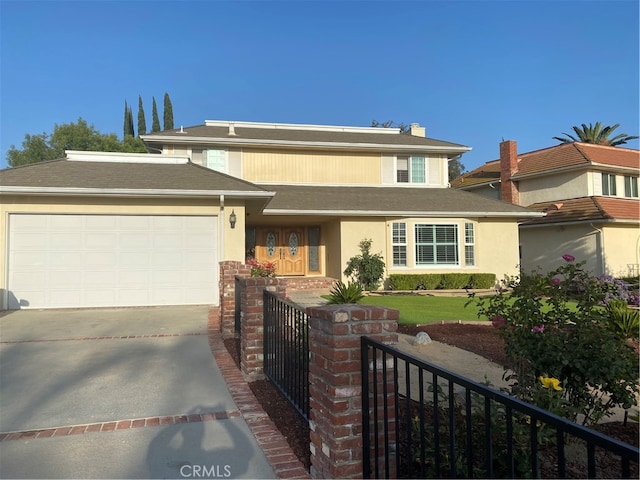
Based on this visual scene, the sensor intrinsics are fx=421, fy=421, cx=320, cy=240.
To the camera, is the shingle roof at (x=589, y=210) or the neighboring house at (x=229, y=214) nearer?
the neighboring house at (x=229, y=214)

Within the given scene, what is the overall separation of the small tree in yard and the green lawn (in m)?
1.24

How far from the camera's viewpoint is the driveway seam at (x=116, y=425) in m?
3.74

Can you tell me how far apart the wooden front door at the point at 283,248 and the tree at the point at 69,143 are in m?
29.9

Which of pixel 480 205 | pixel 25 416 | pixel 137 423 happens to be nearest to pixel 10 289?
pixel 25 416

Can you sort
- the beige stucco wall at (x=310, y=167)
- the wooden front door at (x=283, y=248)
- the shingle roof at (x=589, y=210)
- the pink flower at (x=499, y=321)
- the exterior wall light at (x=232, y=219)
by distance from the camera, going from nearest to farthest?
the pink flower at (x=499, y=321)
the exterior wall light at (x=232, y=219)
the beige stucco wall at (x=310, y=167)
the wooden front door at (x=283, y=248)
the shingle roof at (x=589, y=210)

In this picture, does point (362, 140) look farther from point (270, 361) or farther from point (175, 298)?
point (270, 361)

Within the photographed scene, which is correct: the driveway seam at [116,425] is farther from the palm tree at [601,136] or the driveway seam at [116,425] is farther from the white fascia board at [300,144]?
the palm tree at [601,136]

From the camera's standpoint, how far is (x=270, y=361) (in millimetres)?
5148

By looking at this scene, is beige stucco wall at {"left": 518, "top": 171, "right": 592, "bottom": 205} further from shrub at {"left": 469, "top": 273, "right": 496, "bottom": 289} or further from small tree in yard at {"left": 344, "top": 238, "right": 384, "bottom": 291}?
small tree in yard at {"left": 344, "top": 238, "right": 384, "bottom": 291}

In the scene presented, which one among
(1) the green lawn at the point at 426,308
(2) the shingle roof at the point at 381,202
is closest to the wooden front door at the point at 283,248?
(2) the shingle roof at the point at 381,202

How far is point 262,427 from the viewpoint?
3850 millimetres

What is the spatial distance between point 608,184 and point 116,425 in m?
24.0

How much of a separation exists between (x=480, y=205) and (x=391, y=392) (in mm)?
15920

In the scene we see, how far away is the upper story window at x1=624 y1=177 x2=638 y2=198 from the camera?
21406 millimetres
